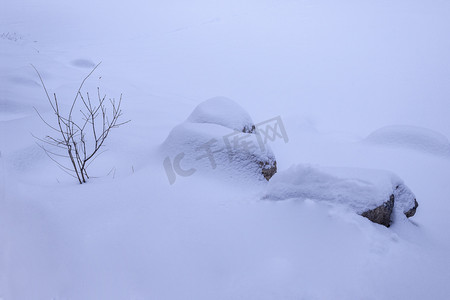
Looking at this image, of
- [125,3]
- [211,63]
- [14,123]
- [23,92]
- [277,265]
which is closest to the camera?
[277,265]

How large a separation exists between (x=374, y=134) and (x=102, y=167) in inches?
157

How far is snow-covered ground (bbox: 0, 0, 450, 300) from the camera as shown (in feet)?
4.76

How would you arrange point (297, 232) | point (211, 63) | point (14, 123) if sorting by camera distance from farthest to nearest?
1. point (211, 63)
2. point (14, 123)
3. point (297, 232)

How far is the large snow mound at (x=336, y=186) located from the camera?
6.02ft

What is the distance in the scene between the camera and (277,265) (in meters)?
1.49

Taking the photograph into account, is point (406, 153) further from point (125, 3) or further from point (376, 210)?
point (125, 3)

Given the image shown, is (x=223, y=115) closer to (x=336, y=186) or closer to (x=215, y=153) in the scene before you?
(x=215, y=153)

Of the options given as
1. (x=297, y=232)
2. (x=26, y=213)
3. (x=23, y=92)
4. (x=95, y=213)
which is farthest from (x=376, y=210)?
(x=23, y=92)

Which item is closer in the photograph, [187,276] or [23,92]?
[187,276]

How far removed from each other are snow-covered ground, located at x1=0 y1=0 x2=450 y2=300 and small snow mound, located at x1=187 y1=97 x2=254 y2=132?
2.11ft

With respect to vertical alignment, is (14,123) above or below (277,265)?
above

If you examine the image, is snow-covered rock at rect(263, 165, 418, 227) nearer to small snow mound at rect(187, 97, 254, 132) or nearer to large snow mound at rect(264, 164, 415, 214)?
large snow mound at rect(264, 164, 415, 214)

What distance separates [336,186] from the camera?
1919 millimetres

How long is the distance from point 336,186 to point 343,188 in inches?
1.8
